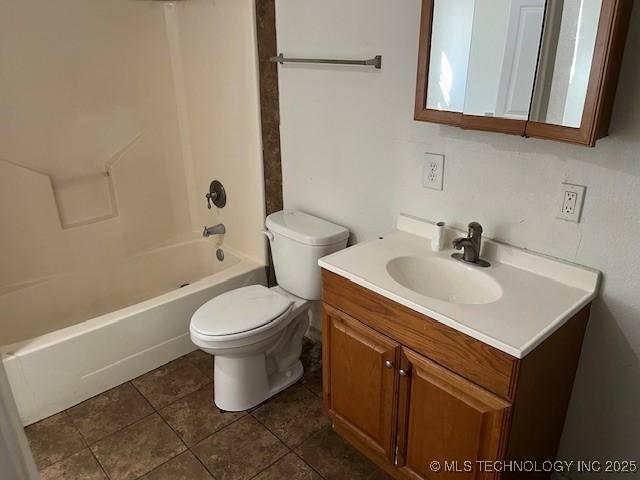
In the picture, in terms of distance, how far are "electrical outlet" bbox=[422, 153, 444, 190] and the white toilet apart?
49 centimetres

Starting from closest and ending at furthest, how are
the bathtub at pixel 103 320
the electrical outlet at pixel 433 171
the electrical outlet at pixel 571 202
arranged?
the electrical outlet at pixel 571 202 → the electrical outlet at pixel 433 171 → the bathtub at pixel 103 320

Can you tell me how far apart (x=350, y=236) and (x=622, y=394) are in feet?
3.90

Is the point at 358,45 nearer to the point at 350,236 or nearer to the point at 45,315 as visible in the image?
the point at 350,236

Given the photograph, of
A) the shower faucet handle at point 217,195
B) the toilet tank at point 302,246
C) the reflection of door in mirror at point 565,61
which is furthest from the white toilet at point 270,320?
the reflection of door in mirror at point 565,61

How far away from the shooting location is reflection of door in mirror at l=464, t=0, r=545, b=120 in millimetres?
1403

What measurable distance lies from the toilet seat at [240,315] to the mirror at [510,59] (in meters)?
1.03

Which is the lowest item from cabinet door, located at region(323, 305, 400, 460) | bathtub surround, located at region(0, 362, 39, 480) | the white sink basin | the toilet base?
the toilet base

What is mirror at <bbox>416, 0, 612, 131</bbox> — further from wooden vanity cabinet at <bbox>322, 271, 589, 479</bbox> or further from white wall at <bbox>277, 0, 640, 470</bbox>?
wooden vanity cabinet at <bbox>322, 271, 589, 479</bbox>

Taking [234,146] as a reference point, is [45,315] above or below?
below

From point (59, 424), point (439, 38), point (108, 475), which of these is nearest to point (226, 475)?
point (108, 475)

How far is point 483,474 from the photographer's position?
1433 mm

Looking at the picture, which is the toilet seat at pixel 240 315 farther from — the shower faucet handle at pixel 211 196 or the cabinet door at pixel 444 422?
A: the shower faucet handle at pixel 211 196

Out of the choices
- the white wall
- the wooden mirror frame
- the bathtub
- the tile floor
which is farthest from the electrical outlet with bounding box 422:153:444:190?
the bathtub

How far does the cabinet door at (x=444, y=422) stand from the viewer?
137 cm
